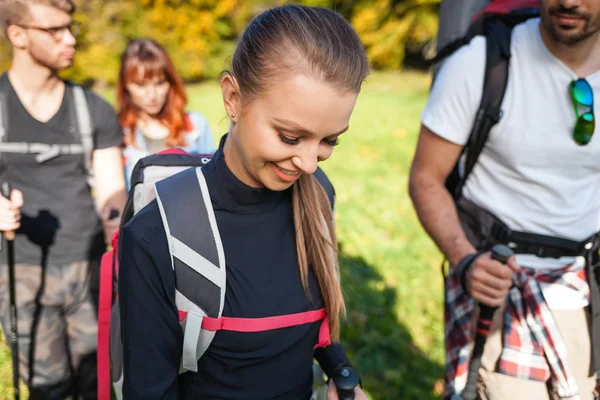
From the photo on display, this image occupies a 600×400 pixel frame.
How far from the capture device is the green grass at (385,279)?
3.94 m

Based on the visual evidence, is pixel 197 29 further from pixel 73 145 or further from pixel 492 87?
pixel 492 87

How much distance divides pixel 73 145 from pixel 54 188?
239 mm

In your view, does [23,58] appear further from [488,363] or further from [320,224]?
[488,363]

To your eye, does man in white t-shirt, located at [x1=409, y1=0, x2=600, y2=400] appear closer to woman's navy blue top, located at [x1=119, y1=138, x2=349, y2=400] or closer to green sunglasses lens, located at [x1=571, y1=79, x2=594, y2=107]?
A: green sunglasses lens, located at [x1=571, y1=79, x2=594, y2=107]

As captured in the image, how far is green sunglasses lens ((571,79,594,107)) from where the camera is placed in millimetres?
2082

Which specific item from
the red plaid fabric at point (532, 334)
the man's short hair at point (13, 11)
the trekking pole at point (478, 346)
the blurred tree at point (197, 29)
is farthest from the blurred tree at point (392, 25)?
the trekking pole at point (478, 346)

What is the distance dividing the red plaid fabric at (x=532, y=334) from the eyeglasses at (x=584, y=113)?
1.84 ft

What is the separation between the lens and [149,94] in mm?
3699

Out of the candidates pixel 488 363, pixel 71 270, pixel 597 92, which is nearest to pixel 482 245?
pixel 488 363

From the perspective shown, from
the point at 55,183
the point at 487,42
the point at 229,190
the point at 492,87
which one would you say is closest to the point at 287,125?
the point at 229,190

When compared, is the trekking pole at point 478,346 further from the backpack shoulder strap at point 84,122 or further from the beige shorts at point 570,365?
the backpack shoulder strap at point 84,122

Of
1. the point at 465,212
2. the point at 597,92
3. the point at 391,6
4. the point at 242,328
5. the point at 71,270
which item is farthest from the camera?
the point at 391,6

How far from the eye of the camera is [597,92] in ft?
7.11

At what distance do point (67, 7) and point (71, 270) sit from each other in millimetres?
1350
